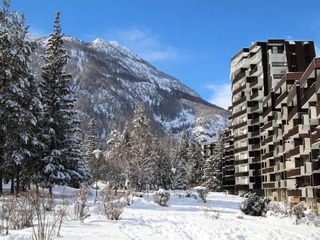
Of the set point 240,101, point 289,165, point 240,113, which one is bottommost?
point 289,165

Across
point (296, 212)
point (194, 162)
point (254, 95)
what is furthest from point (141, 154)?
point (194, 162)

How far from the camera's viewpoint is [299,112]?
136 ft

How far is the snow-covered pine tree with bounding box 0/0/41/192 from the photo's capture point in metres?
28.4

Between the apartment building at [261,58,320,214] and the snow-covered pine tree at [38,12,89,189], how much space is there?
20.5m

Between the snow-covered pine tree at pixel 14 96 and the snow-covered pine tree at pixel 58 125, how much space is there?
224 centimetres

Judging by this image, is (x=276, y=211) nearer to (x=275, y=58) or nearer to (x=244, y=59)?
(x=275, y=58)

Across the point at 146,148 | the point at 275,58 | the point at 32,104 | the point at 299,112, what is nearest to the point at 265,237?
the point at 32,104

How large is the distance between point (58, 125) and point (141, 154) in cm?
2289

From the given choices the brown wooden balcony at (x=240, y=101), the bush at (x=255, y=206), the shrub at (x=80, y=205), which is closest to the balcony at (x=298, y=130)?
the bush at (x=255, y=206)

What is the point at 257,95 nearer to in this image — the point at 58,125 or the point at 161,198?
the point at 161,198

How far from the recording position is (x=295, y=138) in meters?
42.8

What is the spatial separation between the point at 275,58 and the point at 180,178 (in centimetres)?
3323

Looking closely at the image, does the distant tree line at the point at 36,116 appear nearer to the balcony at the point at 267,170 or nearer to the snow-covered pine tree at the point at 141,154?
the snow-covered pine tree at the point at 141,154

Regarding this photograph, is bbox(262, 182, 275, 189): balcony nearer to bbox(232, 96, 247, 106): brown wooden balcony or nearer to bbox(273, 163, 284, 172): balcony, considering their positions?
bbox(273, 163, 284, 172): balcony
